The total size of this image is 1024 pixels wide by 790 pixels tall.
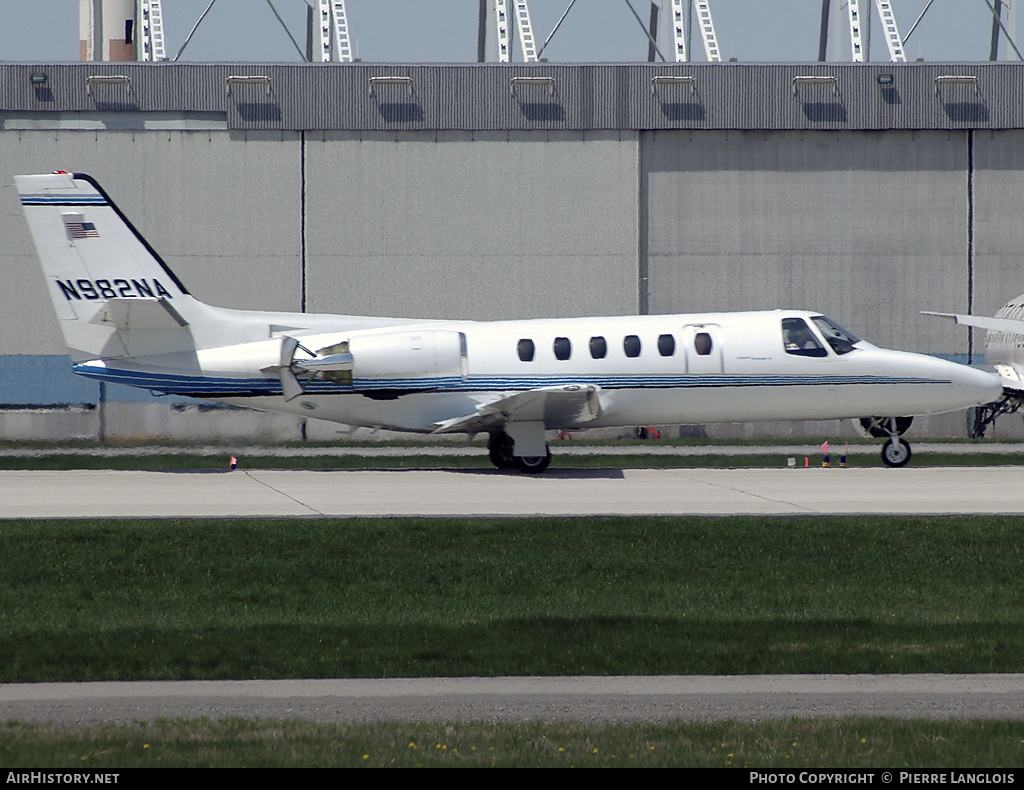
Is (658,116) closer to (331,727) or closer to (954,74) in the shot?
(954,74)

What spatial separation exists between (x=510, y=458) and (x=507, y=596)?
44.6 feet

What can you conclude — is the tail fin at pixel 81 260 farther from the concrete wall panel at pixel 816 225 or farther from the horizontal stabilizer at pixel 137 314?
the concrete wall panel at pixel 816 225

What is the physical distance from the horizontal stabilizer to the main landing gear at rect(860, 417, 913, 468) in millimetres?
14513

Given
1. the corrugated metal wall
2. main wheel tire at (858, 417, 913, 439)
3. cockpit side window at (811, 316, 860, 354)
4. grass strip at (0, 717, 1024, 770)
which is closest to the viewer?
grass strip at (0, 717, 1024, 770)

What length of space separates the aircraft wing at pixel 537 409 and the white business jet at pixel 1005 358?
1214cm

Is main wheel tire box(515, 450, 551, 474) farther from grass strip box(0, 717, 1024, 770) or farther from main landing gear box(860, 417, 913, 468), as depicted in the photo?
grass strip box(0, 717, 1024, 770)

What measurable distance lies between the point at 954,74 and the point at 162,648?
41267mm

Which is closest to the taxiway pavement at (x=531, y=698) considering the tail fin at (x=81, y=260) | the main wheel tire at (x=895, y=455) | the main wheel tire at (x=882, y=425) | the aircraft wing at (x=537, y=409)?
the aircraft wing at (x=537, y=409)

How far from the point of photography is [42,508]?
19812 mm

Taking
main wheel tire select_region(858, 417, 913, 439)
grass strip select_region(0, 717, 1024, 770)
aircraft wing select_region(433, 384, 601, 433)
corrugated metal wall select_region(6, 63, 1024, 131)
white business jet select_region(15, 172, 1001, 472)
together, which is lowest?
grass strip select_region(0, 717, 1024, 770)

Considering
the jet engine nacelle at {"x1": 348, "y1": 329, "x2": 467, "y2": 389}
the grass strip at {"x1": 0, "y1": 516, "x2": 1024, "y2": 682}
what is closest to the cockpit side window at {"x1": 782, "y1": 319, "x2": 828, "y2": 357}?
the jet engine nacelle at {"x1": 348, "y1": 329, "x2": 467, "y2": 389}

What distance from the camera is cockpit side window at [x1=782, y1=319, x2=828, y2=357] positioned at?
26375mm

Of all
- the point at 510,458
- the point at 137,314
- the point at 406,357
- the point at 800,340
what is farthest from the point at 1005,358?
the point at 137,314

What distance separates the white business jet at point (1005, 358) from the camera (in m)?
34.0
